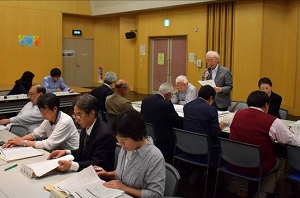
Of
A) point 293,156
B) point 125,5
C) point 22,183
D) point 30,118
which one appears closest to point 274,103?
point 293,156

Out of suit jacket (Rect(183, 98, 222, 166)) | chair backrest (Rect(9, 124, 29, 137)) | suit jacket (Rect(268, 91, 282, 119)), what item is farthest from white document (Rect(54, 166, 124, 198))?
suit jacket (Rect(268, 91, 282, 119))

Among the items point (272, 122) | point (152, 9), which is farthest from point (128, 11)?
point (272, 122)

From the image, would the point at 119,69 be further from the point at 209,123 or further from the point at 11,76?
the point at 209,123

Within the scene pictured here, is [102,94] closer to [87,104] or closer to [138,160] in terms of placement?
[87,104]

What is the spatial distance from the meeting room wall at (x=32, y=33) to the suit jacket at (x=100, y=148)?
9.74m

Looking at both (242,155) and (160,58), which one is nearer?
(242,155)

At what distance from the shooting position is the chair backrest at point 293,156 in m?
3.02

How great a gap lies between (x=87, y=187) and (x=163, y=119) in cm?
226

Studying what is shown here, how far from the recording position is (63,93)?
708 cm

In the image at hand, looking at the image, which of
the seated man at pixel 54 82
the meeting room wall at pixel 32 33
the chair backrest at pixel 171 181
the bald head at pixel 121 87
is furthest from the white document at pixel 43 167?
the meeting room wall at pixel 32 33

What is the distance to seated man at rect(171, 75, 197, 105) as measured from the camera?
18.0 feet

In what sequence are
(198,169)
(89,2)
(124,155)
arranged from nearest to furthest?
(124,155) → (198,169) → (89,2)

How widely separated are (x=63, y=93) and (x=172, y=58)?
16.7ft

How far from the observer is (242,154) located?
3.22 meters
